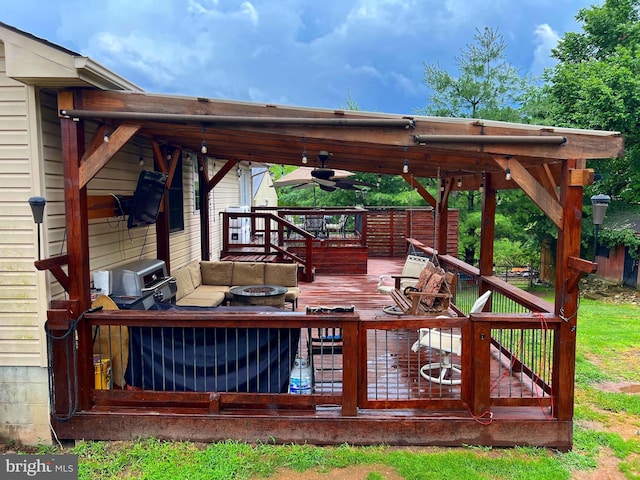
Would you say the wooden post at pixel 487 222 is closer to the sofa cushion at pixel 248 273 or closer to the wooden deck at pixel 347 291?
the wooden deck at pixel 347 291

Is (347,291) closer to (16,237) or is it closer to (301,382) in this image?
(301,382)

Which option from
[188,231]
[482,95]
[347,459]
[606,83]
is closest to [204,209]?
[188,231]

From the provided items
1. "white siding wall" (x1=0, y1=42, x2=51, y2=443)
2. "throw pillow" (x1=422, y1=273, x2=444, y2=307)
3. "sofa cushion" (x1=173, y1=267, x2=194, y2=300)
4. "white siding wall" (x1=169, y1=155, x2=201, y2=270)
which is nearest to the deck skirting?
"white siding wall" (x1=0, y1=42, x2=51, y2=443)

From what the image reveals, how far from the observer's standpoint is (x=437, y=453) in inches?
145

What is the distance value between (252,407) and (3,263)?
8.07 ft

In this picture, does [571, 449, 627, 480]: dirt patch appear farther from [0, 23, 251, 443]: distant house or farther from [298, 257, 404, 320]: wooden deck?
[0, 23, 251, 443]: distant house

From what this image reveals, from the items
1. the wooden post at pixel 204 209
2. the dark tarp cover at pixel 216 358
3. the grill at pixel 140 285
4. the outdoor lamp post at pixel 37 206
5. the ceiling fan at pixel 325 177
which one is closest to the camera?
the outdoor lamp post at pixel 37 206

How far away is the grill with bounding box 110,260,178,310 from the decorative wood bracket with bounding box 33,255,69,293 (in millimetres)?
784

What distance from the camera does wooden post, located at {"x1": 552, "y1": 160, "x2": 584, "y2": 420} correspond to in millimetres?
3654

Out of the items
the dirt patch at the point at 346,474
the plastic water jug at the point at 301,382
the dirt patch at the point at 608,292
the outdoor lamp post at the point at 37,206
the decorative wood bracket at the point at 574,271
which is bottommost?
the dirt patch at the point at 608,292

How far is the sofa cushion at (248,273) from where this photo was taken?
792 centimetres

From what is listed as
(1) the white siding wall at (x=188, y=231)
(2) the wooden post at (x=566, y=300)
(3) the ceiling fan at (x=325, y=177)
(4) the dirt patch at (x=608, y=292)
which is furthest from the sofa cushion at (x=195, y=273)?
(4) the dirt patch at (x=608, y=292)

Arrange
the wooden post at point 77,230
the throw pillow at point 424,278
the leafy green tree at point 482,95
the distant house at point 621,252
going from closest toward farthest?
the wooden post at point 77,230 < the throw pillow at point 424,278 < the leafy green tree at point 482,95 < the distant house at point 621,252

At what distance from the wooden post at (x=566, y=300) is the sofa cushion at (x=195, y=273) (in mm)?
5553
